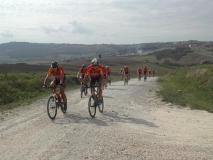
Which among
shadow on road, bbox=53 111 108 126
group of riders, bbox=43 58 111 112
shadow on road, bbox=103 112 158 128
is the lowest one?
shadow on road, bbox=103 112 158 128

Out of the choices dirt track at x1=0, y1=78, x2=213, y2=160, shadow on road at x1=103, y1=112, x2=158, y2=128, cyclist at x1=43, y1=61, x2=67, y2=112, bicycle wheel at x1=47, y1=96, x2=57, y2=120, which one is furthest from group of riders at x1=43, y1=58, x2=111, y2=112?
dirt track at x1=0, y1=78, x2=213, y2=160

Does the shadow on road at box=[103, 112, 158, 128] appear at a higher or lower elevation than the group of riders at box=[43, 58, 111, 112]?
lower

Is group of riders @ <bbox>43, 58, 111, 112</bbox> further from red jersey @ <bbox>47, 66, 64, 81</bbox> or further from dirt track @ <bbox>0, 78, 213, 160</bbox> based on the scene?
dirt track @ <bbox>0, 78, 213, 160</bbox>

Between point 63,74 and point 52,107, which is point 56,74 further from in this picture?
point 52,107

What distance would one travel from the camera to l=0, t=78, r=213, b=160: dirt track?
234 inches

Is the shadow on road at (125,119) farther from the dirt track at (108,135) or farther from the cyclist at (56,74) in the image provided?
the cyclist at (56,74)

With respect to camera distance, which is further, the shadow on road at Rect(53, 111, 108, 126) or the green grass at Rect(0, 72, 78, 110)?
the green grass at Rect(0, 72, 78, 110)

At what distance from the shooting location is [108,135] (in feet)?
23.6

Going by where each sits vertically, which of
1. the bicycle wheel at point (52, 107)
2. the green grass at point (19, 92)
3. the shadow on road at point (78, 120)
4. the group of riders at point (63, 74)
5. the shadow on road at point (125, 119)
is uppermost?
the group of riders at point (63, 74)

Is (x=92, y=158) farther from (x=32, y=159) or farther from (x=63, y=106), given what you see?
(x=63, y=106)

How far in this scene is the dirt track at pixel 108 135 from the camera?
5.94 metres

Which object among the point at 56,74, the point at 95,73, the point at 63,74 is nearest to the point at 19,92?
the point at 56,74

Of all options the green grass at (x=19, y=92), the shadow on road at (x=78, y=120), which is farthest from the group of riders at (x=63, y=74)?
the green grass at (x=19, y=92)

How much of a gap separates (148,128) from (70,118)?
2.96 meters
